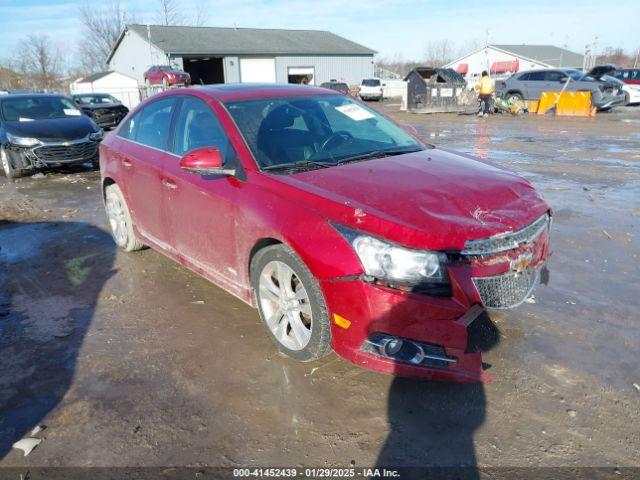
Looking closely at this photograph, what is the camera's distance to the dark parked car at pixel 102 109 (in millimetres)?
19078

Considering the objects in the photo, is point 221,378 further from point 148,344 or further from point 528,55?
point 528,55

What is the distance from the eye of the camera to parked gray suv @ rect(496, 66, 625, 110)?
20.9 metres

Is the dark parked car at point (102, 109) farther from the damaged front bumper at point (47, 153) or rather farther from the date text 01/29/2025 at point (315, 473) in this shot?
the date text 01/29/2025 at point (315, 473)

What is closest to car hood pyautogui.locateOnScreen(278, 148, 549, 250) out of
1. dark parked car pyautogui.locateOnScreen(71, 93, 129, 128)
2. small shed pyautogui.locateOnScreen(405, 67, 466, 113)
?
dark parked car pyautogui.locateOnScreen(71, 93, 129, 128)

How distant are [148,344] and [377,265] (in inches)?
75.9

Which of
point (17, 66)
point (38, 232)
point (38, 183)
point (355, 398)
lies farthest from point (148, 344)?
point (17, 66)

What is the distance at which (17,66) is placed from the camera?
2052 inches

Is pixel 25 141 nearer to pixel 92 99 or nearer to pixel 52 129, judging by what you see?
pixel 52 129

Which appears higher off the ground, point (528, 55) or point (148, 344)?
point (528, 55)

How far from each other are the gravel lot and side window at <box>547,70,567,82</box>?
19.0 meters

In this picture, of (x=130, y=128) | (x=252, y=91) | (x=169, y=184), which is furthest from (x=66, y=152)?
(x=252, y=91)

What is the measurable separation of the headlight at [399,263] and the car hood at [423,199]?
0.17ft

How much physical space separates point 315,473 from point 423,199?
158cm

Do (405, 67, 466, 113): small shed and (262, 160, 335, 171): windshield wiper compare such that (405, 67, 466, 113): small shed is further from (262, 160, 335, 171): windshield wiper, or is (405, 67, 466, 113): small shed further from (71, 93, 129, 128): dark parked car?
(262, 160, 335, 171): windshield wiper
